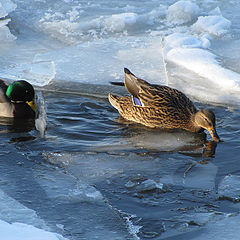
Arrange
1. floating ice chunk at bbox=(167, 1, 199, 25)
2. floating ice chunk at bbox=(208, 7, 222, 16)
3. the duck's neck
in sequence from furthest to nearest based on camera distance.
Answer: floating ice chunk at bbox=(208, 7, 222, 16) → floating ice chunk at bbox=(167, 1, 199, 25) → the duck's neck

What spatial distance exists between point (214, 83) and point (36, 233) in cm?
Answer: 388

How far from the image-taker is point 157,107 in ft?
16.6

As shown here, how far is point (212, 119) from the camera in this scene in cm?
452

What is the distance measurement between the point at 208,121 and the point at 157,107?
0.70 metres

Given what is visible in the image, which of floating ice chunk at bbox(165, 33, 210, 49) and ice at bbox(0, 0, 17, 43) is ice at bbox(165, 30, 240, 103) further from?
ice at bbox(0, 0, 17, 43)

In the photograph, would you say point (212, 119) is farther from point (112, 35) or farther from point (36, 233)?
point (112, 35)

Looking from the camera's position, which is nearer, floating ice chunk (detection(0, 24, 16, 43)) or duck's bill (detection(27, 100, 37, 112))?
duck's bill (detection(27, 100, 37, 112))

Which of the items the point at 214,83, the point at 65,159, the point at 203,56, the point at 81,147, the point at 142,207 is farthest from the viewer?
the point at 203,56

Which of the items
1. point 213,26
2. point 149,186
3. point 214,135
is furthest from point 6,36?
point 149,186

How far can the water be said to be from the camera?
3084mm

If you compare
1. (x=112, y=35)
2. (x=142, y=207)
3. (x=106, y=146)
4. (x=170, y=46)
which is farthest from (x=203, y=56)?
(x=142, y=207)

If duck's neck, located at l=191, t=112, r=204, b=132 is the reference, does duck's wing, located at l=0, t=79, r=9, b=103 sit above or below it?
above

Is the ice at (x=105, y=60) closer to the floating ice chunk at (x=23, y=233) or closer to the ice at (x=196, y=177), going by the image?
the ice at (x=196, y=177)

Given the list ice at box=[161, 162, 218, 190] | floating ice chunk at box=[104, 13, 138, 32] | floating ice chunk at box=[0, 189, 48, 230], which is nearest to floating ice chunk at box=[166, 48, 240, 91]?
floating ice chunk at box=[104, 13, 138, 32]
